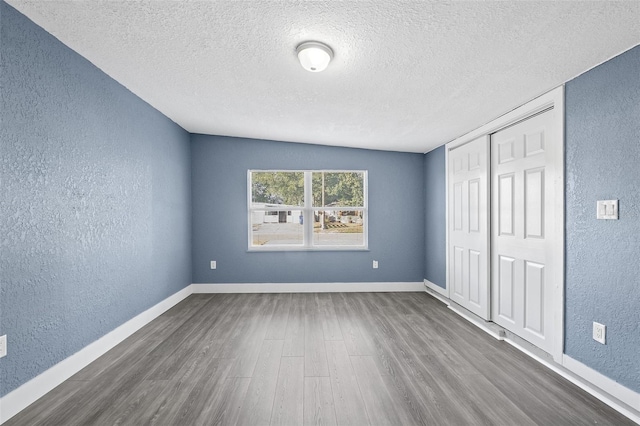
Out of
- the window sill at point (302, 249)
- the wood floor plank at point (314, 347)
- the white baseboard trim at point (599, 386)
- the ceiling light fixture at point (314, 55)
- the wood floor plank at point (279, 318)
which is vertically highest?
the ceiling light fixture at point (314, 55)

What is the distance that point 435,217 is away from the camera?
14.8 feet

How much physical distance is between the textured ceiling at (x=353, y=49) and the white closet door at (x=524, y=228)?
13.6 inches

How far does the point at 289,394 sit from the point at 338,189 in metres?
3.31

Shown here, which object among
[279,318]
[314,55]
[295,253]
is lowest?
[279,318]

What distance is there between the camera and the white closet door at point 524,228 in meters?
2.48

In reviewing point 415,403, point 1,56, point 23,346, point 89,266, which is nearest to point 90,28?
point 1,56

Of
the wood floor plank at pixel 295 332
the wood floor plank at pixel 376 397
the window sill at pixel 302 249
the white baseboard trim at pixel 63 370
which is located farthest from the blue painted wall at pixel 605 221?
the white baseboard trim at pixel 63 370

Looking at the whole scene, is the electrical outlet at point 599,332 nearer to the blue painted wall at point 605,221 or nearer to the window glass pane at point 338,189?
the blue painted wall at point 605,221

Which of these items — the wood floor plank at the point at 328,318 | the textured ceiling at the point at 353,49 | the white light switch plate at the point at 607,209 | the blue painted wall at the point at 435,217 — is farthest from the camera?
the blue painted wall at the point at 435,217

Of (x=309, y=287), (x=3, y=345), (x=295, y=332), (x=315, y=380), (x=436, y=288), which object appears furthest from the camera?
(x=309, y=287)

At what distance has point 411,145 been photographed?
4422 mm

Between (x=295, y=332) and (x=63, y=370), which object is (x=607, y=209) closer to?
(x=295, y=332)

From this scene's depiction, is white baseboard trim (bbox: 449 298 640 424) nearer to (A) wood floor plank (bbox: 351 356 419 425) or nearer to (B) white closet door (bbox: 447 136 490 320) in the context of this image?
(B) white closet door (bbox: 447 136 490 320)

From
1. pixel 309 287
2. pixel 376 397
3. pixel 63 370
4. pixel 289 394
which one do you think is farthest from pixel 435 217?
pixel 63 370
